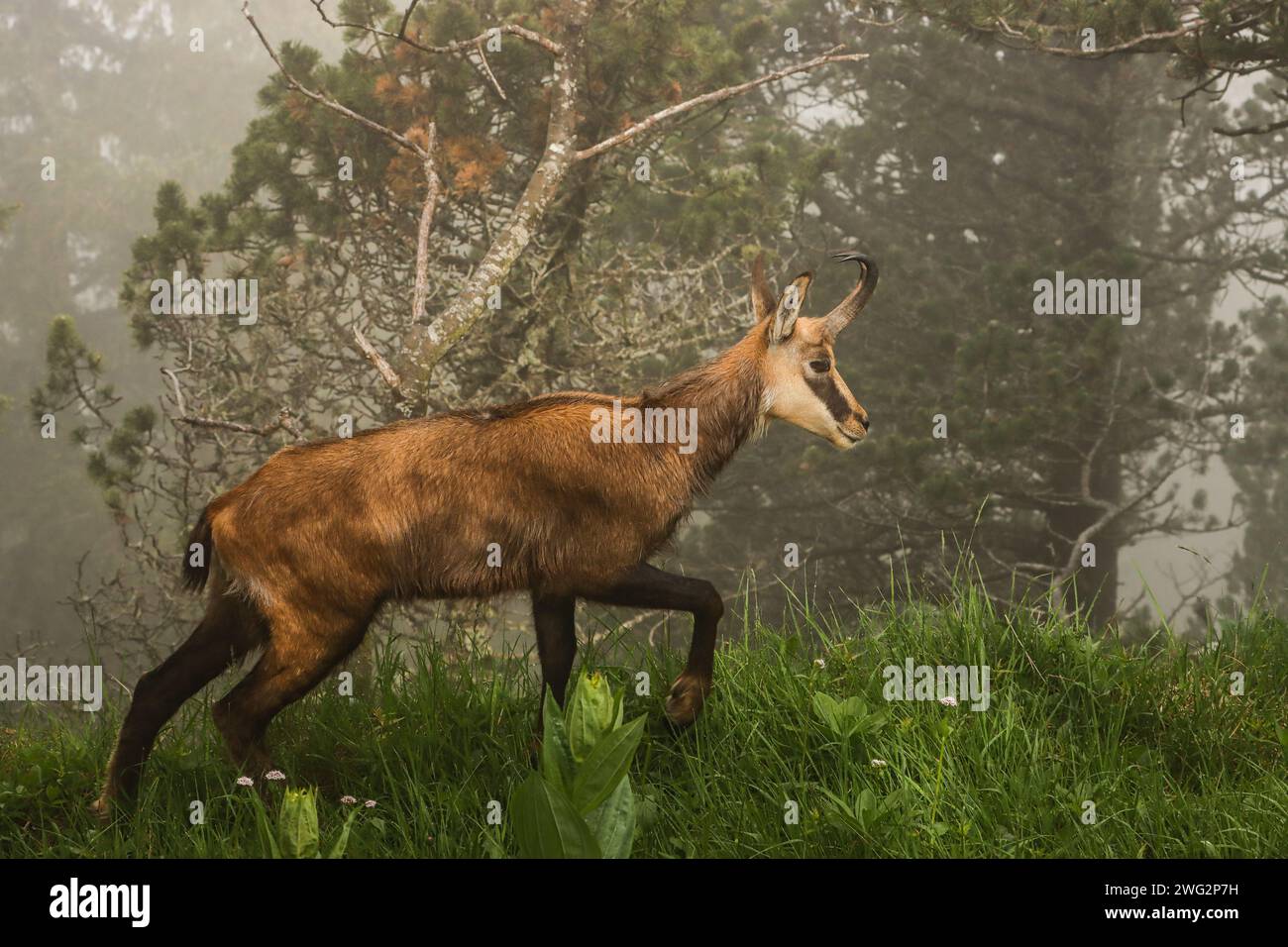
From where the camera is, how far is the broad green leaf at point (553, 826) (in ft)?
9.21

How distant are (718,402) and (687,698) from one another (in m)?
1.12

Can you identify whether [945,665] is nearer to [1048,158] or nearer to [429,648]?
[429,648]

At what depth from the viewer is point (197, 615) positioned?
1012 cm

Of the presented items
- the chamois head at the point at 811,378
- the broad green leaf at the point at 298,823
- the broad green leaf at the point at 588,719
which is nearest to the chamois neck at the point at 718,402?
the chamois head at the point at 811,378

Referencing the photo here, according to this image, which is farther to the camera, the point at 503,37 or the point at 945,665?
the point at 503,37

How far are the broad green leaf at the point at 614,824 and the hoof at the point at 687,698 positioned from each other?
125cm

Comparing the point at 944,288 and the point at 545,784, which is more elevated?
the point at 944,288

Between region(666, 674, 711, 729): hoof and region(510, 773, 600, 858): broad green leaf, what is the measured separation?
4.88 ft

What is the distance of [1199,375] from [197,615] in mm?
11373

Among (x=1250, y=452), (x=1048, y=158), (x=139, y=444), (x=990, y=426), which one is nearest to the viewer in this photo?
(x=139, y=444)

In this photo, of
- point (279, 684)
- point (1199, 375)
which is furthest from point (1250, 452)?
point (279, 684)

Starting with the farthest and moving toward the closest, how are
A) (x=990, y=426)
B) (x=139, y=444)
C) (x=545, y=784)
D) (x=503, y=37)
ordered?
(x=990, y=426) < (x=503, y=37) < (x=139, y=444) < (x=545, y=784)

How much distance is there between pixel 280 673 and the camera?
13.2ft

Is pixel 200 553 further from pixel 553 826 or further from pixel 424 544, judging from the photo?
pixel 553 826
